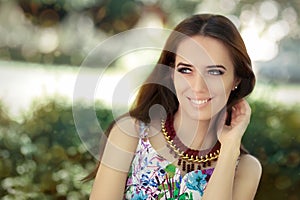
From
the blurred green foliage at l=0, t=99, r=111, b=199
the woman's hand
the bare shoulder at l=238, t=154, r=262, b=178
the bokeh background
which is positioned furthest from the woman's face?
the blurred green foliage at l=0, t=99, r=111, b=199

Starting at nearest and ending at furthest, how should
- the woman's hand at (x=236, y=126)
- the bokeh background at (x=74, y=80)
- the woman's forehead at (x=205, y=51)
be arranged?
1. the woman's forehead at (x=205, y=51)
2. the woman's hand at (x=236, y=126)
3. the bokeh background at (x=74, y=80)

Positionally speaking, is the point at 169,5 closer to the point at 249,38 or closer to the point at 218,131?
the point at 249,38

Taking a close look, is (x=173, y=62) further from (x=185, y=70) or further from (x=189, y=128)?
(x=189, y=128)

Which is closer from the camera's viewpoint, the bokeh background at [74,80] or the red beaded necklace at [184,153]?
the red beaded necklace at [184,153]

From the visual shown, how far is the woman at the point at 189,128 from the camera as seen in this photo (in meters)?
1.95

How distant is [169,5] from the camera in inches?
128

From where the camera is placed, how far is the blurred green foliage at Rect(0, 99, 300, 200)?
10.7 ft

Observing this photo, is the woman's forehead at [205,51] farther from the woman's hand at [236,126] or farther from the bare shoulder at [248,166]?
the bare shoulder at [248,166]

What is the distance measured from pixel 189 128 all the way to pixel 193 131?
0.05 ft

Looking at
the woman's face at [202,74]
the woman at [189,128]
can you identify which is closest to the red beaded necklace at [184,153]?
the woman at [189,128]

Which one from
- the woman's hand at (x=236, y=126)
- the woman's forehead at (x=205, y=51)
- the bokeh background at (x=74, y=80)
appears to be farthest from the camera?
the bokeh background at (x=74, y=80)

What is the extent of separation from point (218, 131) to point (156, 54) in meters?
1.18

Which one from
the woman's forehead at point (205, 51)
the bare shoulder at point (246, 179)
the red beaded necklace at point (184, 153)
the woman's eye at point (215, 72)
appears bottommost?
the bare shoulder at point (246, 179)

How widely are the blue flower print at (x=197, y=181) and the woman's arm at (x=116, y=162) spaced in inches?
7.6
